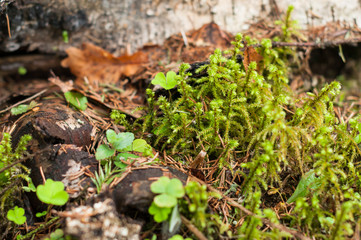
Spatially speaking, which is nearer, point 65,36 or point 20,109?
point 20,109

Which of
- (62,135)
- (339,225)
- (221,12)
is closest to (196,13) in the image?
(221,12)

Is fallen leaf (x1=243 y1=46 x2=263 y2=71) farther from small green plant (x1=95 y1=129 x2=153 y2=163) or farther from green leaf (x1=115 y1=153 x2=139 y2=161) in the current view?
green leaf (x1=115 y1=153 x2=139 y2=161)

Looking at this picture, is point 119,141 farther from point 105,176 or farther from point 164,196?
point 164,196

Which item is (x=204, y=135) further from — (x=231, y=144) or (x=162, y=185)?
(x=162, y=185)

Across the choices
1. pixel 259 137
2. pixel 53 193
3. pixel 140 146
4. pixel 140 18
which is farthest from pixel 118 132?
pixel 140 18

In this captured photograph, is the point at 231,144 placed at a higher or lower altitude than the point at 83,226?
higher

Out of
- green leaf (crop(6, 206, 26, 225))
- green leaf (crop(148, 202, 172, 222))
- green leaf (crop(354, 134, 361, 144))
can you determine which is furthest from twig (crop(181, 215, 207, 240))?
green leaf (crop(354, 134, 361, 144))

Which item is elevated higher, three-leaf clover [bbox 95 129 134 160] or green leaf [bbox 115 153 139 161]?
three-leaf clover [bbox 95 129 134 160]
